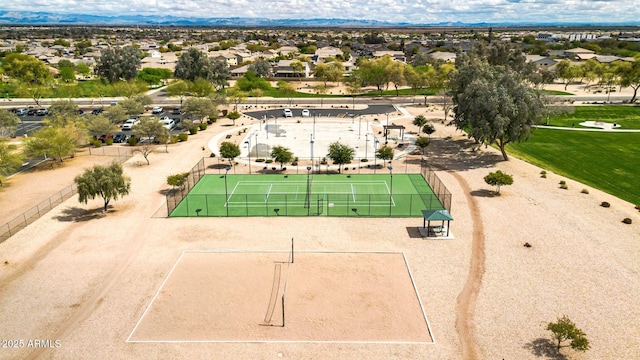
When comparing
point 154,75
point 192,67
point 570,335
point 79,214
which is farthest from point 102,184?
point 154,75

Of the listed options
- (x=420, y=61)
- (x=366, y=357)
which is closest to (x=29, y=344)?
(x=366, y=357)

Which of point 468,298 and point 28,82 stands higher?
point 28,82

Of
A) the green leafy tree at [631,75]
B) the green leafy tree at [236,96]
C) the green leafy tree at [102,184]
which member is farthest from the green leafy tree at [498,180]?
the green leafy tree at [631,75]

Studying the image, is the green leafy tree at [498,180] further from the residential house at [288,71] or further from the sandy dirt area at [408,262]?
the residential house at [288,71]

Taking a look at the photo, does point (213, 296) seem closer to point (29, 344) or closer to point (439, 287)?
point (29, 344)

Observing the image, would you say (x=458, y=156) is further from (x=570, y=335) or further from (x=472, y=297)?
(x=570, y=335)
